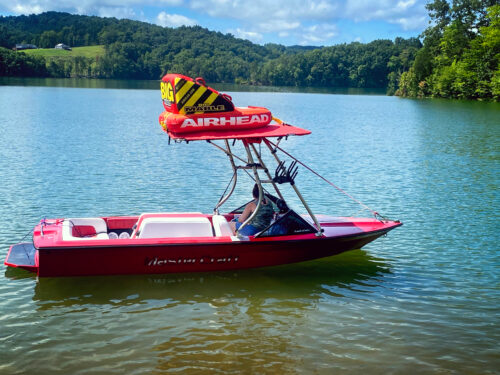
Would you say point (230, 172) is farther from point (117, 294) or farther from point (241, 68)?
point (241, 68)

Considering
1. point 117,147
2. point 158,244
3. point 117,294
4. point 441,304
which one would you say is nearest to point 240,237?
point 158,244

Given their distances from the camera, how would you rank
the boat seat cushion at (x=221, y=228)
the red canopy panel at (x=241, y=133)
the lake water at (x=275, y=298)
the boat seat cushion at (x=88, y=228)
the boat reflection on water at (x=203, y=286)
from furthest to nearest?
the boat seat cushion at (x=88, y=228) → the boat seat cushion at (x=221, y=228) → the red canopy panel at (x=241, y=133) → the boat reflection on water at (x=203, y=286) → the lake water at (x=275, y=298)

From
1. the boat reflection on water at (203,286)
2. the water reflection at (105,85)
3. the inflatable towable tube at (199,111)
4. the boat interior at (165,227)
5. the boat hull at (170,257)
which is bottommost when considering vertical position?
the boat reflection on water at (203,286)

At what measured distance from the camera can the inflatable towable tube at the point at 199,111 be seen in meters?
10.9

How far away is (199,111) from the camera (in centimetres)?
1102

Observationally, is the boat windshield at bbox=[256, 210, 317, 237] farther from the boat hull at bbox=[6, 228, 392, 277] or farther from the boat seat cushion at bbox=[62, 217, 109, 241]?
the boat seat cushion at bbox=[62, 217, 109, 241]

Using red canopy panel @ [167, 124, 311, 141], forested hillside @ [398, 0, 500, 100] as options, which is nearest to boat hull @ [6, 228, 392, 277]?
red canopy panel @ [167, 124, 311, 141]

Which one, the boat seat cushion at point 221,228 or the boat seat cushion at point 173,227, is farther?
the boat seat cushion at point 221,228

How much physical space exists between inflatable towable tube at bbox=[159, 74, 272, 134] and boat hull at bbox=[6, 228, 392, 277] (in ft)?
7.67

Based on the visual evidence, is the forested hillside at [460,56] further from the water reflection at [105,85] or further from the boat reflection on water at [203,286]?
the boat reflection on water at [203,286]

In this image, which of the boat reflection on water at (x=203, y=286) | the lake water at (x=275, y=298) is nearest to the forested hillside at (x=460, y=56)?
the lake water at (x=275, y=298)

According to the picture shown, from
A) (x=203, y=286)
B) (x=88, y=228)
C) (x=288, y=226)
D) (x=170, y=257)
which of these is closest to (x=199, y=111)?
(x=170, y=257)

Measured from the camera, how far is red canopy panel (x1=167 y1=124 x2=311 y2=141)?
10891 millimetres

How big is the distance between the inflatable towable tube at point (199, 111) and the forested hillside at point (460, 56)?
231ft
